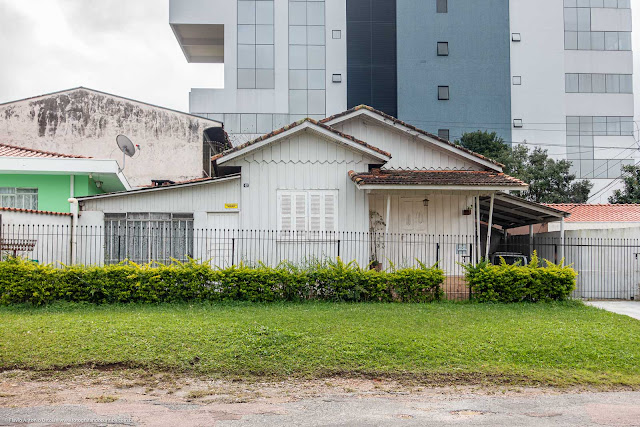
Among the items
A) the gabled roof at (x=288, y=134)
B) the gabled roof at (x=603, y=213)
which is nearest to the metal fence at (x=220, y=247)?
the gabled roof at (x=288, y=134)

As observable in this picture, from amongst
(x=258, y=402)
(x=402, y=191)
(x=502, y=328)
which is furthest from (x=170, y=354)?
(x=402, y=191)

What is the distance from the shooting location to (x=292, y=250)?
1652 centimetres

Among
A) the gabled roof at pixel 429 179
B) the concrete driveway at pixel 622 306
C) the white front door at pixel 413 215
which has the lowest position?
the concrete driveway at pixel 622 306

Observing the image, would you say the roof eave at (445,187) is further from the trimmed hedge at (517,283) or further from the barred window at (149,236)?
the barred window at (149,236)

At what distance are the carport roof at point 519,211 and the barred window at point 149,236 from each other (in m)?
9.20

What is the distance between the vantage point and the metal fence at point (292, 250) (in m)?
16.0

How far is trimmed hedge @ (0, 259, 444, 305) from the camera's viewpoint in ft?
43.7

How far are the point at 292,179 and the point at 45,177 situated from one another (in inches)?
340

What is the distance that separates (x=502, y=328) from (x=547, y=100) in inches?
1741

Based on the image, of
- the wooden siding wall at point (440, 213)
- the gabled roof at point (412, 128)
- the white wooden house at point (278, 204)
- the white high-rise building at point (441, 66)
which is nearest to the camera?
the white wooden house at point (278, 204)

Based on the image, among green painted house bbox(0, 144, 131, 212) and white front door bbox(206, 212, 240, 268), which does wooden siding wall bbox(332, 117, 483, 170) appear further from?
green painted house bbox(0, 144, 131, 212)

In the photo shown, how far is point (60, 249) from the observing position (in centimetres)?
1656

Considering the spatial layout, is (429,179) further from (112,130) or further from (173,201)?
(112,130)

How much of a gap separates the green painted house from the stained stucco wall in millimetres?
5637
